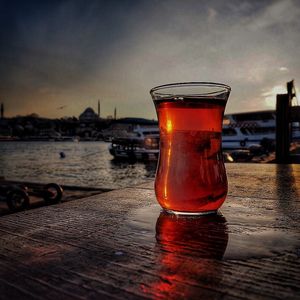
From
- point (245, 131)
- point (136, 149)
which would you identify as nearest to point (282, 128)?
point (136, 149)

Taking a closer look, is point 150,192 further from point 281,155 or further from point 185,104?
point 281,155

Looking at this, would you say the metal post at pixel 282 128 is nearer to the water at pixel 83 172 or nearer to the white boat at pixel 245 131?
the water at pixel 83 172

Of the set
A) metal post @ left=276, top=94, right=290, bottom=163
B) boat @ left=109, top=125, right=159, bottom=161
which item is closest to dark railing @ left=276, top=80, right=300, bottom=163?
metal post @ left=276, top=94, right=290, bottom=163

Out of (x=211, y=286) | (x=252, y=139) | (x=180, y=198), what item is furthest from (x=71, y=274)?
(x=252, y=139)

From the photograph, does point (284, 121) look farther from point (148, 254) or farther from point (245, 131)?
point (245, 131)

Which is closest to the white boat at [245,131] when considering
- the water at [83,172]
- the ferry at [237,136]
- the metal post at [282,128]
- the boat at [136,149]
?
the ferry at [237,136]

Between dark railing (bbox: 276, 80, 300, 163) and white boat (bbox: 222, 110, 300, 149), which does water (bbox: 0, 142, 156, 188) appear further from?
white boat (bbox: 222, 110, 300, 149)

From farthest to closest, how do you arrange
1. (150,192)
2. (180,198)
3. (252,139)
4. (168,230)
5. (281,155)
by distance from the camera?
(252,139) < (281,155) < (150,192) < (180,198) < (168,230)
